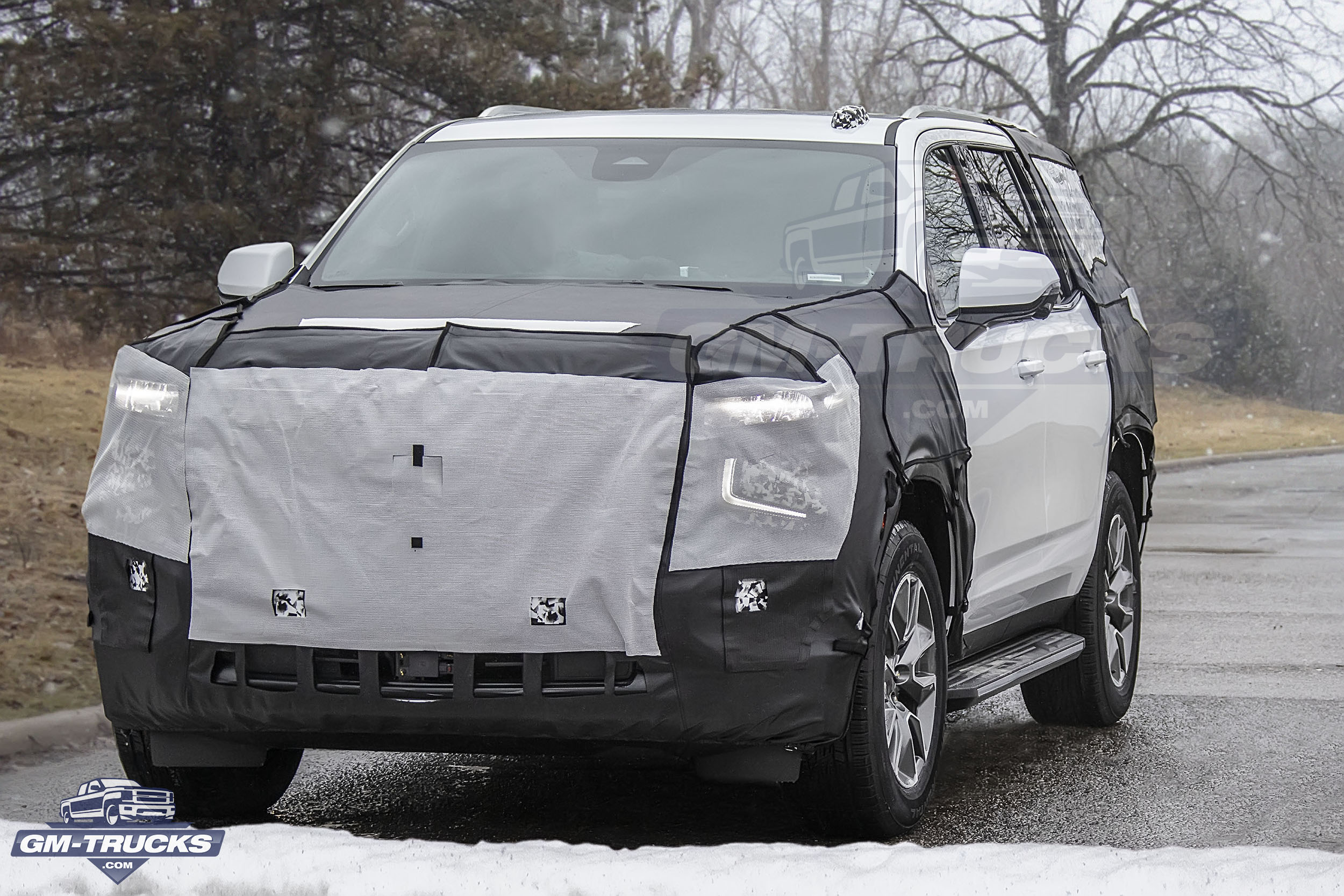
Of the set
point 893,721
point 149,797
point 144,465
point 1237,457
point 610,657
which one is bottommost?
point 1237,457

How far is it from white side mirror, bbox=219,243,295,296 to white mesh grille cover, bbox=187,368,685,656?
5.39 ft

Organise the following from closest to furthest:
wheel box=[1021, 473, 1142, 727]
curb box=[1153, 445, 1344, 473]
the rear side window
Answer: wheel box=[1021, 473, 1142, 727] < the rear side window < curb box=[1153, 445, 1344, 473]

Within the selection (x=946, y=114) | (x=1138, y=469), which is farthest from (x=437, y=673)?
(x=1138, y=469)

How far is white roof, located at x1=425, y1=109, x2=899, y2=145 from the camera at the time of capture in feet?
21.7

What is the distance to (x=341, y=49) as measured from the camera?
58.9ft

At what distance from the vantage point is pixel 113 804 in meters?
4.38

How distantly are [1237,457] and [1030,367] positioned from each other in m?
26.1

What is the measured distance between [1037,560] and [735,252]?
1.60 meters

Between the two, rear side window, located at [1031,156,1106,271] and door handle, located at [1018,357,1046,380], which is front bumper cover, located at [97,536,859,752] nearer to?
door handle, located at [1018,357,1046,380]

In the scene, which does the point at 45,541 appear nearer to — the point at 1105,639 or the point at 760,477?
the point at 1105,639

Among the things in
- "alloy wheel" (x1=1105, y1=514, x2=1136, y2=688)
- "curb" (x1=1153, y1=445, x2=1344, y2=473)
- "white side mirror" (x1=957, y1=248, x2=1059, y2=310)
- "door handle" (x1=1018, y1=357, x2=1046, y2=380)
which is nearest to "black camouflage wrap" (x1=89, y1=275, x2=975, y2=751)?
"white side mirror" (x1=957, y1=248, x2=1059, y2=310)

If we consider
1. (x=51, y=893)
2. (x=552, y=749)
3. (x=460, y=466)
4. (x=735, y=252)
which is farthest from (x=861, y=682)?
(x=51, y=893)

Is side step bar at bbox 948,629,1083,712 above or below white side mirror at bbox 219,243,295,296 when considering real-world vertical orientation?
below

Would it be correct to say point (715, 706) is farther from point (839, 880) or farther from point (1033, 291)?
point (1033, 291)
